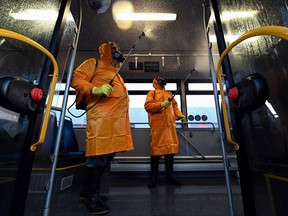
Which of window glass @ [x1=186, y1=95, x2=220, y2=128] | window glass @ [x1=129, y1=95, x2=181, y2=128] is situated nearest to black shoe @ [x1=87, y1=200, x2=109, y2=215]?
window glass @ [x1=129, y1=95, x2=181, y2=128]

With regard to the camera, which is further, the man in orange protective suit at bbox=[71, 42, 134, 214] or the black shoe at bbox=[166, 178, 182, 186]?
the black shoe at bbox=[166, 178, 182, 186]

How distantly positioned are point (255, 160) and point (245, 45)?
663mm

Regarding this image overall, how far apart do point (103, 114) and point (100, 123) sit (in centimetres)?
8

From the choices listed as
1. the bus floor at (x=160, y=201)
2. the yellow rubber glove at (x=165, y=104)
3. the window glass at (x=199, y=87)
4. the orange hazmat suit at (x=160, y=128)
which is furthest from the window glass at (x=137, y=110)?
the bus floor at (x=160, y=201)

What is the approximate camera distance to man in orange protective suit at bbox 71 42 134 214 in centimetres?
137

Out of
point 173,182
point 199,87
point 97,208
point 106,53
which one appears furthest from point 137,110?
point 97,208

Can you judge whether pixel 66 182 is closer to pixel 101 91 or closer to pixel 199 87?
pixel 101 91

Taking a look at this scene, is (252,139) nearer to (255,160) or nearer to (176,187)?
(255,160)

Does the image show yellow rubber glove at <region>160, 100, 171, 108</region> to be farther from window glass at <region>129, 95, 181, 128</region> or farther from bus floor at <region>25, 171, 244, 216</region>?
window glass at <region>129, 95, 181, 128</region>

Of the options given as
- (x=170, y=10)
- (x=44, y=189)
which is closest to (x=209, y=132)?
(x=170, y=10)

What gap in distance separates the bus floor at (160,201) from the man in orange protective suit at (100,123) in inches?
7.6

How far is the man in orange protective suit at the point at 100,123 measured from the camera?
1.37m

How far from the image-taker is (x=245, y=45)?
102cm

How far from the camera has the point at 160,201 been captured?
5.23 ft
